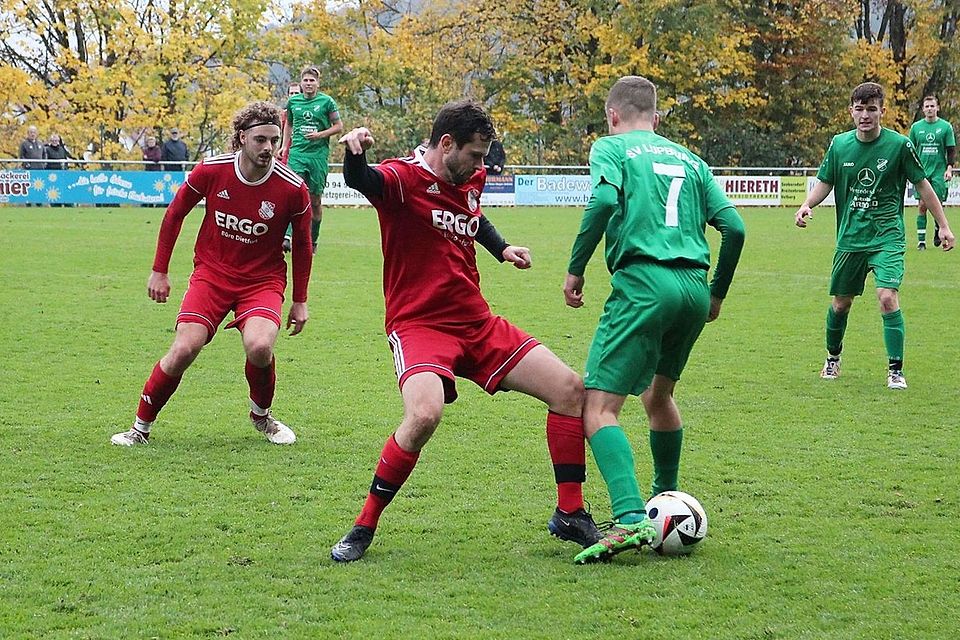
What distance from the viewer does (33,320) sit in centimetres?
1089

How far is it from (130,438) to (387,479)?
227cm

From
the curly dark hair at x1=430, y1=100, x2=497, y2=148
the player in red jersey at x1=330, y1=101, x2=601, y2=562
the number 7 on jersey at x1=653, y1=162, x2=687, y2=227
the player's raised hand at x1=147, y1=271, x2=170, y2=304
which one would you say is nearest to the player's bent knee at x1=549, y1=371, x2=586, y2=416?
the player in red jersey at x1=330, y1=101, x2=601, y2=562

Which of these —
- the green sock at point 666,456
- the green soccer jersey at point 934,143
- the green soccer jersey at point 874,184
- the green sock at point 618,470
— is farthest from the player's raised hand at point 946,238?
the green soccer jersey at point 934,143

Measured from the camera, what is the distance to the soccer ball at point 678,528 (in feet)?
15.5

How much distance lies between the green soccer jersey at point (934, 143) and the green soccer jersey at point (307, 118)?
27.7ft

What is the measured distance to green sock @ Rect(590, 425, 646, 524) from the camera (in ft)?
15.5

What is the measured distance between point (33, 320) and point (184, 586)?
724cm

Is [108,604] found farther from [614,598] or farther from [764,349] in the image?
[764,349]

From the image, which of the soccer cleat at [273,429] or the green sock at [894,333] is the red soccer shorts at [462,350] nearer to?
the soccer cleat at [273,429]

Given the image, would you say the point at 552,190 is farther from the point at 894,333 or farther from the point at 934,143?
the point at 894,333

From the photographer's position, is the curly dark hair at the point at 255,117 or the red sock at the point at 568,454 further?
the curly dark hair at the point at 255,117

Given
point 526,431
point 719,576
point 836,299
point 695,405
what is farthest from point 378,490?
point 836,299

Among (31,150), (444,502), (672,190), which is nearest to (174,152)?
(31,150)

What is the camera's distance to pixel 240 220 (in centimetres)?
663
